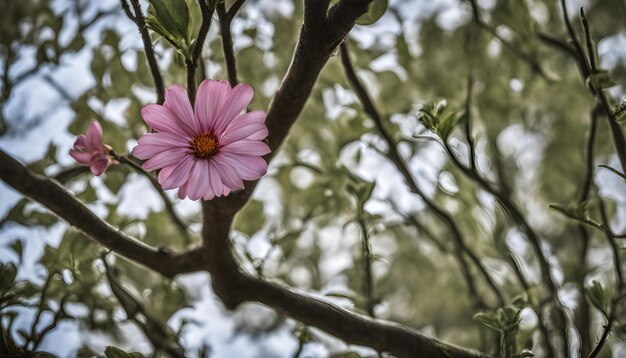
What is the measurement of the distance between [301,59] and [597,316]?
0.53 meters

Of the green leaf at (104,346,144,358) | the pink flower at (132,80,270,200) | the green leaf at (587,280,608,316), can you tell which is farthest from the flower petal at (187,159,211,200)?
the green leaf at (587,280,608,316)

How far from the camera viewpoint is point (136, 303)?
1.54ft

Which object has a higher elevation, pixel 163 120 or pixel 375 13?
pixel 375 13

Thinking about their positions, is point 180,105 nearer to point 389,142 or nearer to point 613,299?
point 389,142

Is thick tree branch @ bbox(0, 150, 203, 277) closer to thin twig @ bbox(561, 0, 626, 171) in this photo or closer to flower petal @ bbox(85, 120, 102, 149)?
flower petal @ bbox(85, 120, 102, 149)

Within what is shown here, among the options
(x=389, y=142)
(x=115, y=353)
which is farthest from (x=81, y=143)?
(x=389, y=142)

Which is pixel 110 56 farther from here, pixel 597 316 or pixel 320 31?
pixel 597 316

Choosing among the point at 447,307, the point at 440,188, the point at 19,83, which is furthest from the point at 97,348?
the point at 447,307

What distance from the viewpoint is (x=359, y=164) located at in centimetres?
54

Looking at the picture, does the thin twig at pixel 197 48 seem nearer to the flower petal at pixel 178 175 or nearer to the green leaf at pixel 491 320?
the flower petal at pixel 178 175

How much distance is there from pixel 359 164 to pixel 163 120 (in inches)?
10.8

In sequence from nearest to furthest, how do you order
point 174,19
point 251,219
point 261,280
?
point 174,19, point 261,280, point 251,219

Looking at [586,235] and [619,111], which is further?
[586,235]

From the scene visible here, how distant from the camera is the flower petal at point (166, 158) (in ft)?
0.93
